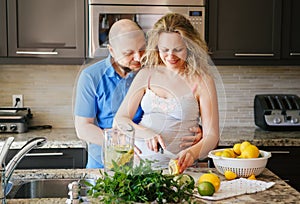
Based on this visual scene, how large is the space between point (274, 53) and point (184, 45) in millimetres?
1724

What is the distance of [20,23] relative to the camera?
124 inches

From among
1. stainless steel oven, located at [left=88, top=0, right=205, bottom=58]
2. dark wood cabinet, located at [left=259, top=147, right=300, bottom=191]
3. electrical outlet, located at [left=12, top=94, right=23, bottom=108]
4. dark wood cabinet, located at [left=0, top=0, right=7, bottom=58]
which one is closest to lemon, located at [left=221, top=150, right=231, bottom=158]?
dark wood cabinet, located at [left=259, top=147, right=300, bottom=191]

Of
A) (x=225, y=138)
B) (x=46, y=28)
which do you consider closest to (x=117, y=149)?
(x=225, y=138)

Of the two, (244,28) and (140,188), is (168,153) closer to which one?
(140,188)

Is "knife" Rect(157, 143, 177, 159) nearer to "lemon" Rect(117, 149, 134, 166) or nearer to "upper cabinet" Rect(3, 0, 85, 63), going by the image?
"lemon" Rect(117, 149, 134, 166)

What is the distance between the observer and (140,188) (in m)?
1.49

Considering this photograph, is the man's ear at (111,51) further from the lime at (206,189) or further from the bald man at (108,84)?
the lime at (206,189)

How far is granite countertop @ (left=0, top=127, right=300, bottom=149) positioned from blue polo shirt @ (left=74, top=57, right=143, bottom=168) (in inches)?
37.8

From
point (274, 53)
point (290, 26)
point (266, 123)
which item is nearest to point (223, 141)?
point (266, 123)

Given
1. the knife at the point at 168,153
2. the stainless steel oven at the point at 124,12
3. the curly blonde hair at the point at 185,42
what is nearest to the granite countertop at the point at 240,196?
the knife at the point at 168,153

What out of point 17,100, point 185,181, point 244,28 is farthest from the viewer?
point 17,100

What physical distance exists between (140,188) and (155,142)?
1.19 ft

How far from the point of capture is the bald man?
1.77 meters

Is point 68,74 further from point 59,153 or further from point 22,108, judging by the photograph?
point 59,153
